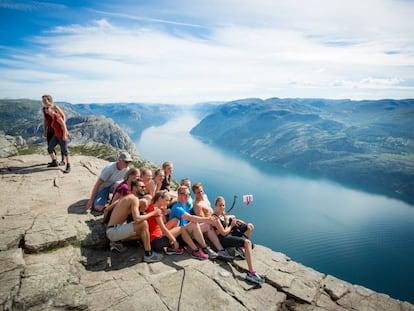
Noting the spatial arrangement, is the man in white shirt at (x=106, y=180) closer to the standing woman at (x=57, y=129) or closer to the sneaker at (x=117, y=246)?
the sneaker at (x=117, y=246)

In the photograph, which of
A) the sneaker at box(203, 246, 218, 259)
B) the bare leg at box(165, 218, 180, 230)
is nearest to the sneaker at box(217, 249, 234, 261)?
the sneaker at box(203, 246, 218, 259)

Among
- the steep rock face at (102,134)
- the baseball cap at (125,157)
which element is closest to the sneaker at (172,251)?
the baseball cap at (125,157)

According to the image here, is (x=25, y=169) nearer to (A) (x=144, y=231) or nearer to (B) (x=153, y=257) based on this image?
(A) (x=144, y=231)

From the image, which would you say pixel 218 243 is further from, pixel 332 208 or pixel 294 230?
pixel 332 208

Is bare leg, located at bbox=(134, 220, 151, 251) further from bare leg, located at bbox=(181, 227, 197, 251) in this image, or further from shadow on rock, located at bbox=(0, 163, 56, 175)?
shadow on rock, located at bbox=(0, 163, 56, 175)

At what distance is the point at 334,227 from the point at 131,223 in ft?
273

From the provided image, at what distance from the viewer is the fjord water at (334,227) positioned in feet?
193

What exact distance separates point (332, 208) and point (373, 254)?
28.1 m

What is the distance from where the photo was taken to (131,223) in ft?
21.0

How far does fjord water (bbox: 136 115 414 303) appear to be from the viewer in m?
59.0

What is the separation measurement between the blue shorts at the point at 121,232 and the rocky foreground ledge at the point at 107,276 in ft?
1.87

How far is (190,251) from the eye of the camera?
7.30m

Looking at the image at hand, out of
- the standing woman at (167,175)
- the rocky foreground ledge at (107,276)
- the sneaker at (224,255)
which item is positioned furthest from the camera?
the standing woman at (167,175)

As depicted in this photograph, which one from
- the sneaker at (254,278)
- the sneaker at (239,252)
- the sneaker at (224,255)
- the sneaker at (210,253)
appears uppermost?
the sneaker at (210,253)
